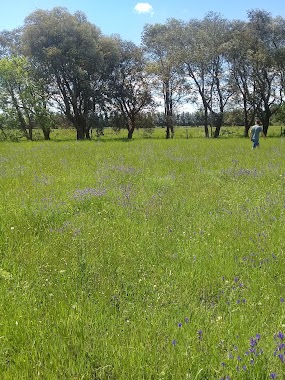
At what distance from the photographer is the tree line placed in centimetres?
3853

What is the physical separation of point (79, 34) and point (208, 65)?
1953cm

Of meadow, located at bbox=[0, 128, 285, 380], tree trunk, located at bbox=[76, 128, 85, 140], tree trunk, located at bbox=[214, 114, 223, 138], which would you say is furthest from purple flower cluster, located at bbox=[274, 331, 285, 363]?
tree trunk, located at bbox=[214, 114, 223, 138]

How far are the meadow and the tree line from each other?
118 ft

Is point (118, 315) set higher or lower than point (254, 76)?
lower

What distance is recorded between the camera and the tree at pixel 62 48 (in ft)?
124

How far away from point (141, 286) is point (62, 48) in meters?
40.1

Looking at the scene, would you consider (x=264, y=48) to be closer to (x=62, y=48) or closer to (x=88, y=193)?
(x=62, y=48)

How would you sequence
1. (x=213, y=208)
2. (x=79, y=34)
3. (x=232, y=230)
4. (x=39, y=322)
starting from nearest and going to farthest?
(x=39, y=322)
(x=232, y=230)
(x=213, y=208)
(x=79, y=34)

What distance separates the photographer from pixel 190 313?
128 inches

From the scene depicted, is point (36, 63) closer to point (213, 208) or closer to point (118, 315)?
point (213, 208)

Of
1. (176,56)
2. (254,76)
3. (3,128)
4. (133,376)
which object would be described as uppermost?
(176,56)

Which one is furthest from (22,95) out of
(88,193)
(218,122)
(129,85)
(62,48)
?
(88,193)

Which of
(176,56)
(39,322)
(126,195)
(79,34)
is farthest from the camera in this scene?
(176,56)

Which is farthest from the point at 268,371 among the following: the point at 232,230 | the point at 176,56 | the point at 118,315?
the point at 176,56
